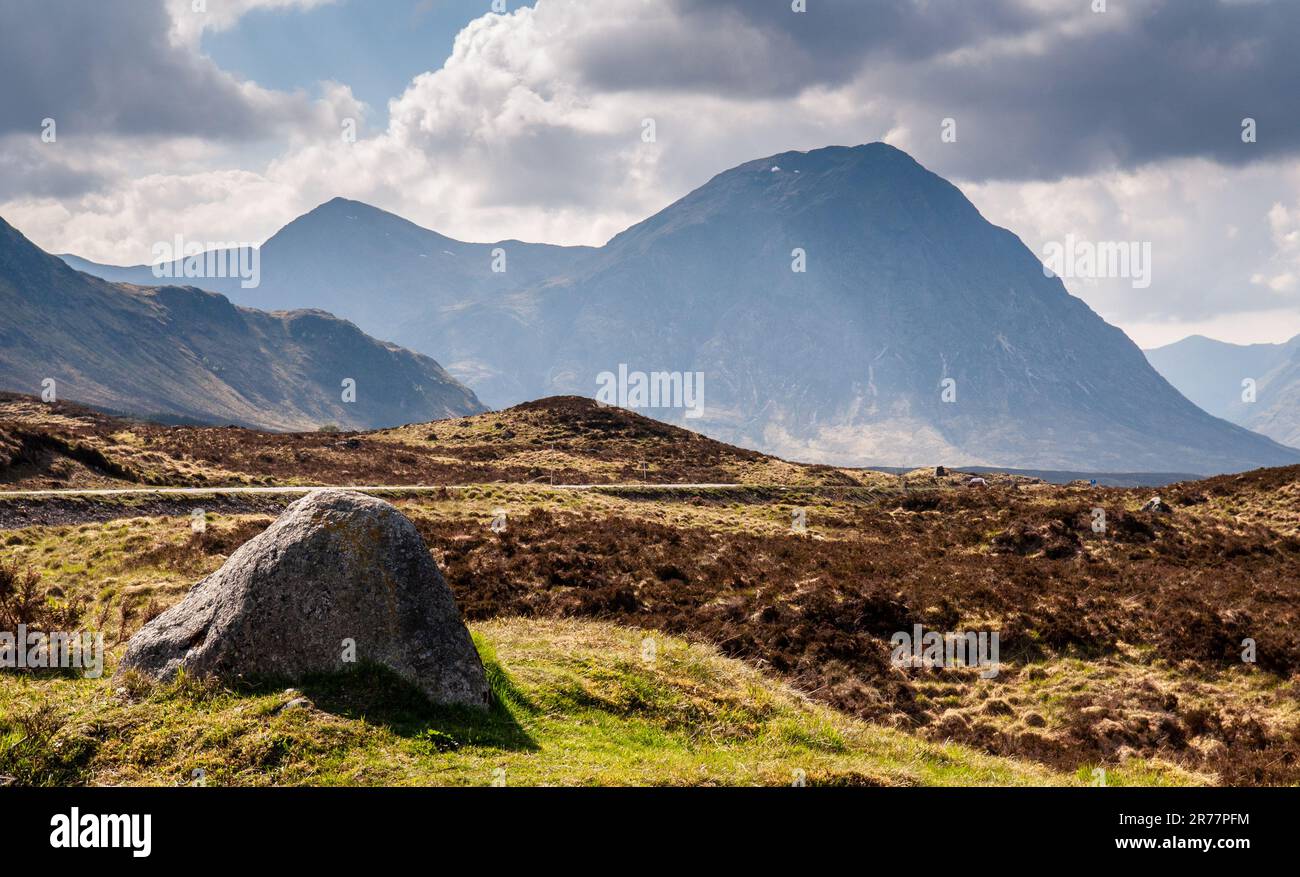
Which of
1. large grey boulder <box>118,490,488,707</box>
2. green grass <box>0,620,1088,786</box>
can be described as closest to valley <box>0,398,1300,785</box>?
green grass <box>0,620,1088,786</box>

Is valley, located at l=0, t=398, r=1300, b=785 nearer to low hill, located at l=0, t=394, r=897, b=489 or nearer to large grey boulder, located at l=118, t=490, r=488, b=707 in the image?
large grey boulder, located at l=118, t=490, r=488, b=707

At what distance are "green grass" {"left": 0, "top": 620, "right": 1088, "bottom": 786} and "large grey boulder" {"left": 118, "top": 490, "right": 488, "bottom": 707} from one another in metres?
0.36

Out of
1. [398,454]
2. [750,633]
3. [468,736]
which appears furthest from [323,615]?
[398,454]

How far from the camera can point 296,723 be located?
9.95m

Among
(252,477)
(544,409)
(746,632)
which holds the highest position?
(544,409)

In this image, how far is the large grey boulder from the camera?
11.2m

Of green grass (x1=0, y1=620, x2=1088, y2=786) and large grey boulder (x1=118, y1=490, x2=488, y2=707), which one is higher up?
large grey boulder (x1=118, y1=490, x2=488, y2=707)

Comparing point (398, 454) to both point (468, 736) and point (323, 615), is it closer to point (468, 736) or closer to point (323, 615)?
point (323, 615)

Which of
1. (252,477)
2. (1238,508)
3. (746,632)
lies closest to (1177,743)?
(746,632)

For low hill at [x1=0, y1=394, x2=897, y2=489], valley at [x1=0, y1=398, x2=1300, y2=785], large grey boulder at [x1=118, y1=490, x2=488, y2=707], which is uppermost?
low hill at [x1=0, y1=394, x2=897, y2=489]

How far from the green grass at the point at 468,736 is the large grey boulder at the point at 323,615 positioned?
0.36 metres
